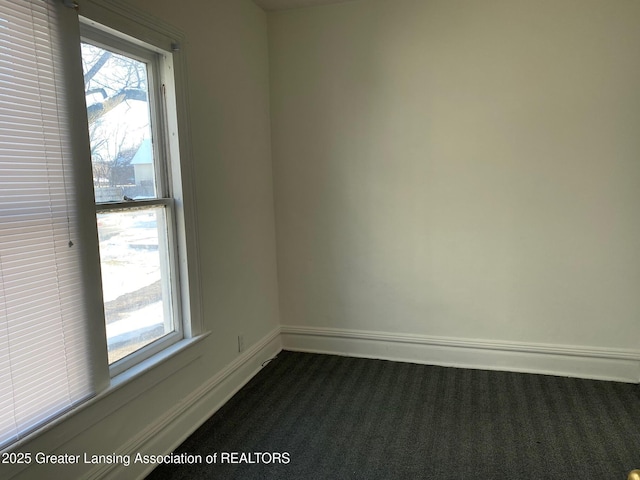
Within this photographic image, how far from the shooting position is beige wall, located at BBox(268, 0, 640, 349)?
283 centimetres

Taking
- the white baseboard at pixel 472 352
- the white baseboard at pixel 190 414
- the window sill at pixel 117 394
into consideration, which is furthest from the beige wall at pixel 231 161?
the white baseboard at pixel 472 352

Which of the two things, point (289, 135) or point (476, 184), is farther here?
point (289, 135)

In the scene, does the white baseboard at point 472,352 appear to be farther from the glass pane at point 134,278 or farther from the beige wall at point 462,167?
the glass pane at point 134,278

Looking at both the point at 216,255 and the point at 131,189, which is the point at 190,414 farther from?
the point at 131,189

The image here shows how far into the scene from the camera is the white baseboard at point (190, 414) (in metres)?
2.01

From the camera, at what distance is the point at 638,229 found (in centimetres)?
283

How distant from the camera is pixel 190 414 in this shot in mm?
2459

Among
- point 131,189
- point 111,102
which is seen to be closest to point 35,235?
point 131,189

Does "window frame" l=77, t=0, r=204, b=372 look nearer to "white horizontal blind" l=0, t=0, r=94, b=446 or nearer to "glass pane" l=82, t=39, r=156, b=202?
"glass pane" l=82, t=39, r=156, b=202

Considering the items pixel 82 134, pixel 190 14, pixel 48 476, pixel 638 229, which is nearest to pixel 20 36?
pixel 82 134

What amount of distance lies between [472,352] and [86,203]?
262 centimetres

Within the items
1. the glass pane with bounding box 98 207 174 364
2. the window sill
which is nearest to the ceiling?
the glass pane with bounding box 98 207 174 364

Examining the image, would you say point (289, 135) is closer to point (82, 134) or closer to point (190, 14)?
point (190, 14)

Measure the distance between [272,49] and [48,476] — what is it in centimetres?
295
